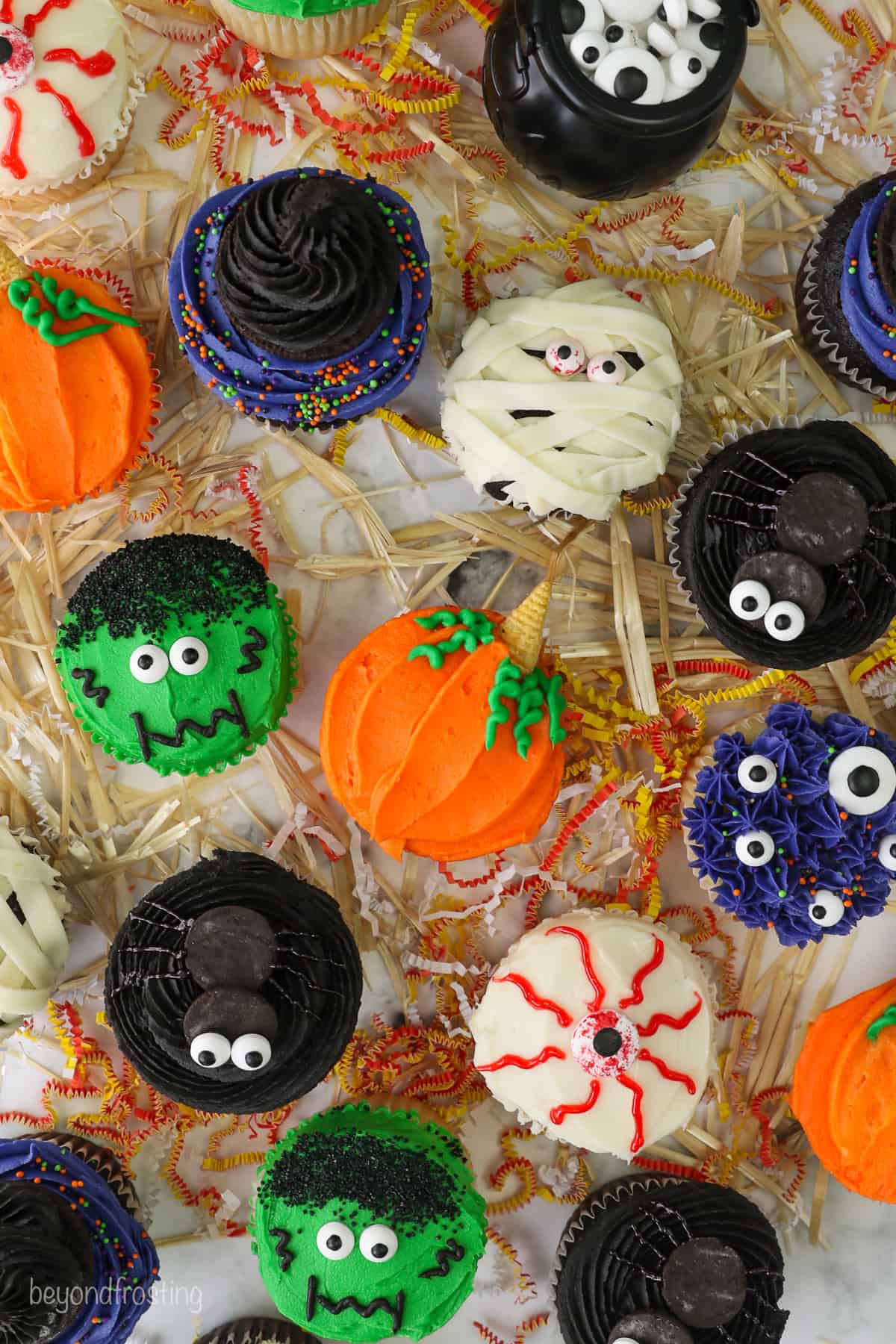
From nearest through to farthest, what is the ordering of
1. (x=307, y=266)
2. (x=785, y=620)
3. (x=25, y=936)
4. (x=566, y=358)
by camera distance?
(x=307, y=266)
(x=785, y=620)
(x=566, y=358)
(x=25, y=936)

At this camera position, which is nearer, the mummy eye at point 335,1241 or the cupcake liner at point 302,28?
the mummy eye at point 335,1241

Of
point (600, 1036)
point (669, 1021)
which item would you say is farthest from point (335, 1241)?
point (669, 1021)

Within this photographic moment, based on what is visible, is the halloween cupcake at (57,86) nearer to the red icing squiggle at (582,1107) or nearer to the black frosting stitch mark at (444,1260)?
the red icing squiggle at (582,1107)

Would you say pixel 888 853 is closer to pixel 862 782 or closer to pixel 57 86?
pixel 862 782

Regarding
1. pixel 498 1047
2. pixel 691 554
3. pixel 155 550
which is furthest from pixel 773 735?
pixel 155 550

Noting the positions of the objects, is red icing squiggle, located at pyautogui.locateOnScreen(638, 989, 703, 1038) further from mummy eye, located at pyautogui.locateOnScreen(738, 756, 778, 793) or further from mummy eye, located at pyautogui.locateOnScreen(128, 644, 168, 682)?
mummy eye, located at pyautogui.locateOnScreen(128, 644, 168, 682)

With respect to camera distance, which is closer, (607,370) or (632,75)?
(632,75)

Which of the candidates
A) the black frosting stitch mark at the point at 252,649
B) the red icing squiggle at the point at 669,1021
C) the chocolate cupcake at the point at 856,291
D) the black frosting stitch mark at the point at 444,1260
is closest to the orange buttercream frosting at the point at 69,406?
the black frosting stitch mark at the point at 252,649
